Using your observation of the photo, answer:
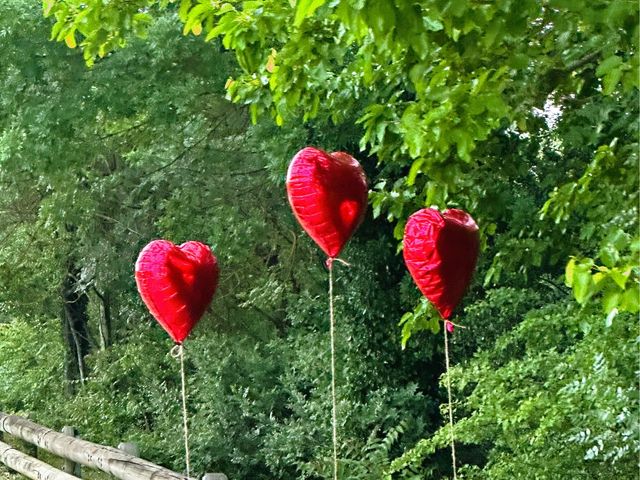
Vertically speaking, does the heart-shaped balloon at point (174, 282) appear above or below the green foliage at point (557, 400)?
above

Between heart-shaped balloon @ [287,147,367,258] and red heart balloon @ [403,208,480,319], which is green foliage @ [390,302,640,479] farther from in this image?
heart-shaped balloon @ [287,147,367,258]

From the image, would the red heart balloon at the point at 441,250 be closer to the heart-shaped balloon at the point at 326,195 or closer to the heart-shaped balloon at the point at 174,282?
the heart-shaped balloon at the point at 326,195

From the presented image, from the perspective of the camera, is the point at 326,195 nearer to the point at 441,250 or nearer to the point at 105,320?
the point at 441,250

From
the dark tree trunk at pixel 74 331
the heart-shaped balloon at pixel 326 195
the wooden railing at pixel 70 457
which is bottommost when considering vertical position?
the dark tree trunk at pixel 74 331

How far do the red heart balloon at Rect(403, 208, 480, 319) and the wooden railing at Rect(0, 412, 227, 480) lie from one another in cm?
208

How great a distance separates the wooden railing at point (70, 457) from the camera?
22.2 feet

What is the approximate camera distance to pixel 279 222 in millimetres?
10602

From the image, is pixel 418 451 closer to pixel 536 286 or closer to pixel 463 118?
pixel 536 286

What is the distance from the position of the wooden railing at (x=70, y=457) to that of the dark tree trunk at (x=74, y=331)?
3.32m

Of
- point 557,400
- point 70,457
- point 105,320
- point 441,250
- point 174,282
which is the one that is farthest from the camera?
point 105,320

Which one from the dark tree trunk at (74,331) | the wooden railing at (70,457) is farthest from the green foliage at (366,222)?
the wooden railing at (70,457)

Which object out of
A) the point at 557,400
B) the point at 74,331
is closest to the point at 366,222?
the point at 557,400

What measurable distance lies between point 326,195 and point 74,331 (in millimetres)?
10228

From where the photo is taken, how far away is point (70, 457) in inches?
322
